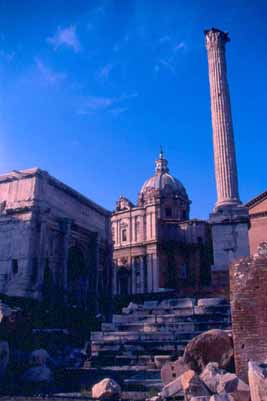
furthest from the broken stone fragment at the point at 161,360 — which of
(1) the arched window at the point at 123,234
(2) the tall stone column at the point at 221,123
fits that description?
(1) the arched window at the point at 123,234

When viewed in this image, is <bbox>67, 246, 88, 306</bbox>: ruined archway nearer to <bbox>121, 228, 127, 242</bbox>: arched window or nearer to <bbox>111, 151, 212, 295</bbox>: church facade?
<bbox>111, 151, 212, 295</bbox>: church facade

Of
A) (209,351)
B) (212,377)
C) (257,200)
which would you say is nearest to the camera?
(212,377)

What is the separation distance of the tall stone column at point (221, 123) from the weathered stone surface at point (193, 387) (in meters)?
12.0

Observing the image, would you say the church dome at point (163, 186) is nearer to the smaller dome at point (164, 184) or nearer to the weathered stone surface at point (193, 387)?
→ the smaller dome at point (164, 184)

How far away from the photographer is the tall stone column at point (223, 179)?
1496cm

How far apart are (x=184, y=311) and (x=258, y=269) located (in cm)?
522

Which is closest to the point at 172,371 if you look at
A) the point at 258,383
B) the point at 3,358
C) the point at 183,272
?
the point at 258,383

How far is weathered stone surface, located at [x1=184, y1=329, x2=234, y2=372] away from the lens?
767 cm

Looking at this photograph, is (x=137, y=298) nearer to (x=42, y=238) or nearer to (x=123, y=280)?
(x=42, y=238)

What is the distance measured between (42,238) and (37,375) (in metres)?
14.1

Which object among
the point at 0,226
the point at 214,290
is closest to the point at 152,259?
the point at 0,226

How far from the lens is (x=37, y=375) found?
29.7 feet

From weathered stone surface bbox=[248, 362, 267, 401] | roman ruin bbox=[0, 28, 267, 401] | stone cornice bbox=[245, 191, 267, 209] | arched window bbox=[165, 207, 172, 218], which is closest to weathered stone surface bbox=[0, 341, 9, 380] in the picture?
roman ruin bbox=[0, 28, 267, 401]

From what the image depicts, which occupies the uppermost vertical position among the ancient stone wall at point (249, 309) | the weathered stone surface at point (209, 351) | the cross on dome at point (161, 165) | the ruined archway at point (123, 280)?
the cross on dome at point (161, 165)
